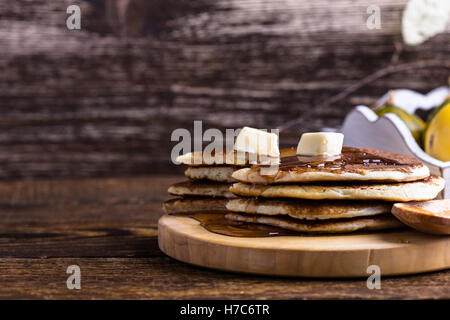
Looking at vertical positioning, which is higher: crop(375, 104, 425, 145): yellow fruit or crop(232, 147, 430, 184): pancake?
crop(375, 104, 425, 145): yellow fruit

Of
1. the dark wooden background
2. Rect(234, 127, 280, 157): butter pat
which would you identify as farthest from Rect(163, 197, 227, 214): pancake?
the dark wooden background

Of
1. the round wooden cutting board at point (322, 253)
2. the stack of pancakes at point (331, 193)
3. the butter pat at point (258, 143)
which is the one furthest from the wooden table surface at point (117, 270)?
the butter pat at point (258, 143)

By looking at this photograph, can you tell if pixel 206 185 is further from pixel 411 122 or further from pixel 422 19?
pixel 422 19

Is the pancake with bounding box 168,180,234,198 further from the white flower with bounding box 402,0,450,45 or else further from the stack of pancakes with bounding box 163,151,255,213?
the white flower with bounding box 402,0,450,45

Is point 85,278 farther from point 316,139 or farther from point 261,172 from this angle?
point 316,139

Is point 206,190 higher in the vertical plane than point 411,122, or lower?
lower

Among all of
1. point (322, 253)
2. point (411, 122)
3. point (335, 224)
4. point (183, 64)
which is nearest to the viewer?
point (322, 253)

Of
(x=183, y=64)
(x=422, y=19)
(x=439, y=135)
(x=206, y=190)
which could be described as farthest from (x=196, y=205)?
(x=422, y=19)

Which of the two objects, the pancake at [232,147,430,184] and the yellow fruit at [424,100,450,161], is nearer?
the pancake at [232,147,430,184]
